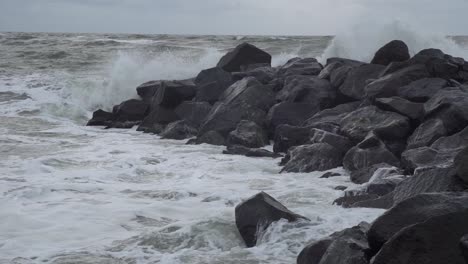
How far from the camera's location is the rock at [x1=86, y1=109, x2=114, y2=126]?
505 inches

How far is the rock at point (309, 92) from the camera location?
10.3 meters

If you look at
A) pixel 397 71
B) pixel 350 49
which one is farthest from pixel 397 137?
pixel 350 49

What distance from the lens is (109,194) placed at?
6477 millimetres

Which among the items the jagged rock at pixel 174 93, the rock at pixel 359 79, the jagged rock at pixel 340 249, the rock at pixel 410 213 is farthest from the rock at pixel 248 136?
the rock at pixel 410 213

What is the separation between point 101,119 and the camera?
12.9 m

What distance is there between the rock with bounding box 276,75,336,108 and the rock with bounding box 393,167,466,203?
199 inches

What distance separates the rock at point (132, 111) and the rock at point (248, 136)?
3.82 metres

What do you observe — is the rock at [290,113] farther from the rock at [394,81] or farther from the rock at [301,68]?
the rock at [301,68]

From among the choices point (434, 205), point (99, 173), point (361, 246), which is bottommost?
point (99, 173)

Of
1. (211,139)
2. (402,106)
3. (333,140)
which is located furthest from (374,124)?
(211,139)

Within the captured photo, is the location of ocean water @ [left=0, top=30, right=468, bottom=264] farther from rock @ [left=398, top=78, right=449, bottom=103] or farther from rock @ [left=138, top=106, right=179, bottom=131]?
rock @ [left=398, top=78, right=449, bottom=103]

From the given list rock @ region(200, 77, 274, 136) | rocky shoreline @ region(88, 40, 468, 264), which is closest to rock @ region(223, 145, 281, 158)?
rocky shoreline @ region(88, 40, 468, 264)

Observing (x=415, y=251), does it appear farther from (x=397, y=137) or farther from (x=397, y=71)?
(x=397, y=71)

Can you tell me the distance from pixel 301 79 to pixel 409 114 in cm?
344
